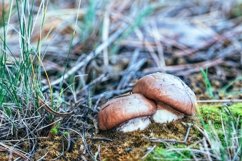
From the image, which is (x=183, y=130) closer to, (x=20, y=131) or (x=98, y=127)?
(x=98, y=127)

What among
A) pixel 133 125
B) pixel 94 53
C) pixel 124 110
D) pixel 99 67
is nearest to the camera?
pixel 124 110

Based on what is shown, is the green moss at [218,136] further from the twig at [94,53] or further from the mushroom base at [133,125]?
the twig at [94,53]

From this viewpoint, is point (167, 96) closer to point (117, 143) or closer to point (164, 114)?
point (164, 114)

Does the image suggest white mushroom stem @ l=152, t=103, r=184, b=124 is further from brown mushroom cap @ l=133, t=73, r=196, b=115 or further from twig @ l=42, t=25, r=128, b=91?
twig @ l=42, t=25, r=128, b=91

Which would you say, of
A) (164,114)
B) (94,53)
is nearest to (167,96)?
(164,114)

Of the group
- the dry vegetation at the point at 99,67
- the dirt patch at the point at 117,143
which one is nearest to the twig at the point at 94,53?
the dry vegetation at the point at 99,67

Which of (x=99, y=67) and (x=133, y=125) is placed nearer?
(x=133, y=125)

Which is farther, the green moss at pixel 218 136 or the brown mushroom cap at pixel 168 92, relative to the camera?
the brown mushroom cap at pixel 168 92

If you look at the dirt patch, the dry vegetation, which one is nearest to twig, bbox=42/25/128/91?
the dry vegetation
